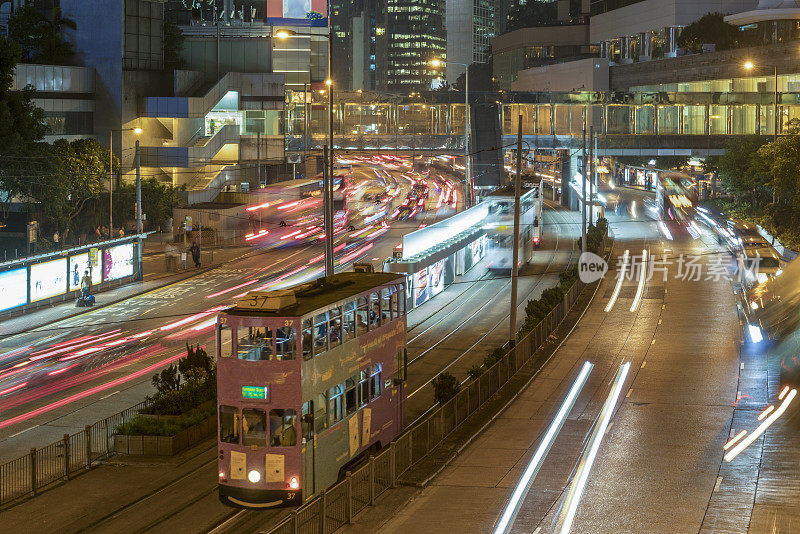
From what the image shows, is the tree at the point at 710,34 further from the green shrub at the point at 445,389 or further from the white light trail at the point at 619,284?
the green shrub at the point at 445,389

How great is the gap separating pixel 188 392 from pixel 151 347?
1213cm

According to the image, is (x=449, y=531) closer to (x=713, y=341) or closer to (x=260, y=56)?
(x=713, y=341)

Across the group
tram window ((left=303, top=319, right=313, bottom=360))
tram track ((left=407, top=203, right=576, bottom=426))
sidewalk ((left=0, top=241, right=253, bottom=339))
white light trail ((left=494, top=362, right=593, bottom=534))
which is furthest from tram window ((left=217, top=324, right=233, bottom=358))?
sidewalk ((left=0, top=241, right=253, bottom=339))

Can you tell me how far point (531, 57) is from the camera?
179250mm

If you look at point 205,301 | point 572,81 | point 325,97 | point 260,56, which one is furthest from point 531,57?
Result: point 205,301

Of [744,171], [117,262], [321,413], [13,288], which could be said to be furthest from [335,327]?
[744,171]

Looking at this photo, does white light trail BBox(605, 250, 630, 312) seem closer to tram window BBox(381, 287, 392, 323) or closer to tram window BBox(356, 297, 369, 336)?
tram window BBox(381, 287, 392, 323)

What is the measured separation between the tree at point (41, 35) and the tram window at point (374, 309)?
71956 mm

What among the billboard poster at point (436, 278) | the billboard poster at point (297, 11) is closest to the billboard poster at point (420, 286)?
the billboard poster at point (436, 278)

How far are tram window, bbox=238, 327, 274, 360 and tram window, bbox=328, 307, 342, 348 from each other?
5.18ft

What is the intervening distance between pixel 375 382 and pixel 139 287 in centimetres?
3377

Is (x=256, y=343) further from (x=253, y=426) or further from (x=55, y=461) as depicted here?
(x=55, y=461)

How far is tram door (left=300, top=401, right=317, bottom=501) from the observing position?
62.7ft

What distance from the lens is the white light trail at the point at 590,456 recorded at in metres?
19.7
